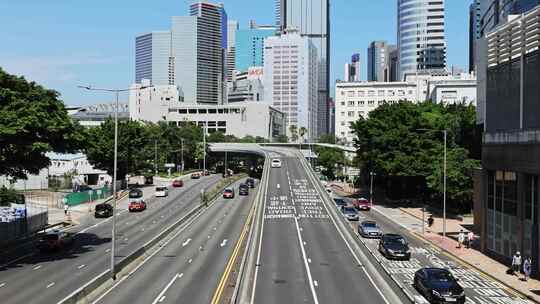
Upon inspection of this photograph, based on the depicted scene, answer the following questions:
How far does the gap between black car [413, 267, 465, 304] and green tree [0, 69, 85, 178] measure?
26.3 meters

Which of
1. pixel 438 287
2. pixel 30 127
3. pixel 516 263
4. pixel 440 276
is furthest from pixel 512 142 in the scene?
pixel 30 127

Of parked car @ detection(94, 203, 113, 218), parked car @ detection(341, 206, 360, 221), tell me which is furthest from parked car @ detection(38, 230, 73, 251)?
parked car @ detection(341, 206, 360, 221)

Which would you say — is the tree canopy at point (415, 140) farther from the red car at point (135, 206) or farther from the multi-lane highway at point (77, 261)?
the red car at point (135, 206)

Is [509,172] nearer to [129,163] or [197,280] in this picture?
[197,280]

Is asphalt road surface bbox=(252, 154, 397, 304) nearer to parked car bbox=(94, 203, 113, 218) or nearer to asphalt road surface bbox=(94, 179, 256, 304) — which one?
asphalt road surface bbox=(94, 179, 256, 304)

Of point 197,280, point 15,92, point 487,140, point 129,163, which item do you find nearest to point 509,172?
point 487,140

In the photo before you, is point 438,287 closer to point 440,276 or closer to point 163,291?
point 440,276

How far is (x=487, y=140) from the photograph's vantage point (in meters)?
45.5

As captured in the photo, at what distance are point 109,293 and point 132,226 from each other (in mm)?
32089

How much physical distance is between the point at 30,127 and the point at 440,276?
91.6ft

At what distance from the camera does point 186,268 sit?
125 ft

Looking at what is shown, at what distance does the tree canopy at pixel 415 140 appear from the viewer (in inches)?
2980

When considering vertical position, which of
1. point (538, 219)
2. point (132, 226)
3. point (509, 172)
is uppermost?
point (509, 172)

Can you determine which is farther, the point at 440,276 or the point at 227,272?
the point at 227,272
